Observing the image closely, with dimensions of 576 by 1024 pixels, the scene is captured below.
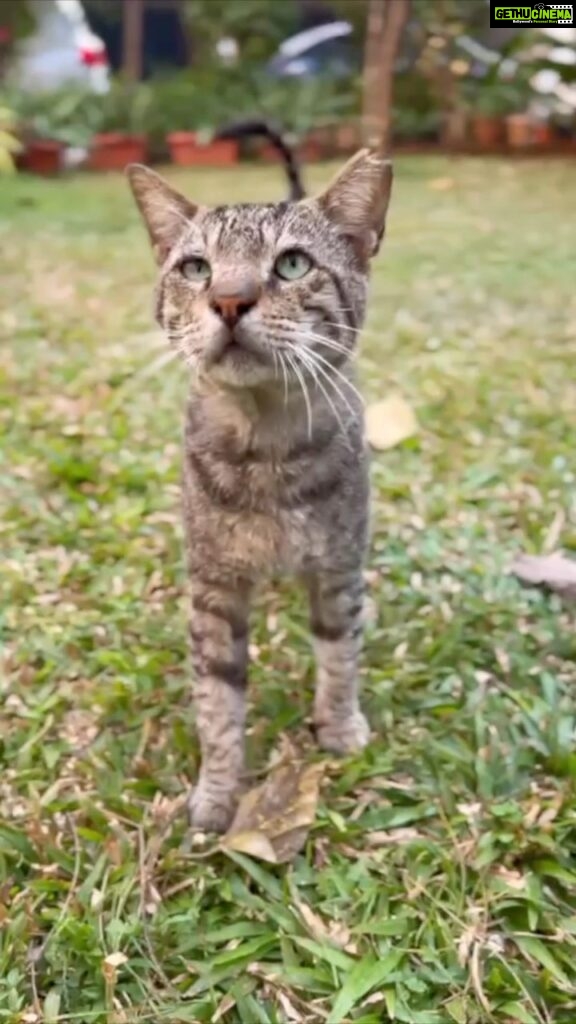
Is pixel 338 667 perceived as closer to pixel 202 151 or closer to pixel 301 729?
pixel 301 729

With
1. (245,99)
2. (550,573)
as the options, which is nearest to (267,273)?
(550,573)

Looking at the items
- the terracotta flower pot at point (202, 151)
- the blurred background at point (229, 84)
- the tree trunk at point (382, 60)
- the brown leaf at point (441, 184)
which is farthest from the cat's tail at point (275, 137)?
the terracotta flower pot at point (202, 151)

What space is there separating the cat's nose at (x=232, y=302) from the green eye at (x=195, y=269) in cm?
12

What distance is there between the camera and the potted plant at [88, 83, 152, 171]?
682 cm

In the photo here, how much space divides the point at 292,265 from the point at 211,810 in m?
0.79

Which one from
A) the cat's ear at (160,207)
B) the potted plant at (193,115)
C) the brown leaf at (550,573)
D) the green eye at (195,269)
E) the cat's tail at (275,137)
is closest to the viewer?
the green eye at (195,269)

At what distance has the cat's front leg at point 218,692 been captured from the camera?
1449 mm

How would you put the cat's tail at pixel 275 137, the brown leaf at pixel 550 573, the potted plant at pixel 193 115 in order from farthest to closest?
the potted plant at pixel 193 115 < the cat's tail at pixel 275 137 < the brown leaf at pixel 550 573

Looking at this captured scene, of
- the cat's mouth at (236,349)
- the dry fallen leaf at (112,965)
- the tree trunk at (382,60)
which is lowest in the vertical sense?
the dry fallen leaf at (112,965)

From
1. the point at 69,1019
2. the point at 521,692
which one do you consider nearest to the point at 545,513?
the point at 521,692

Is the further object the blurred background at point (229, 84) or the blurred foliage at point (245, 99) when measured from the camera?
the blurred foliage at point (245, 99)

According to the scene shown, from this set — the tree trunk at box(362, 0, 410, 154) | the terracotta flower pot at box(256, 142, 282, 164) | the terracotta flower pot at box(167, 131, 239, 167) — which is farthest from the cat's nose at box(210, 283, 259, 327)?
the terracotta flower pot at box(256, 142, 282, 164)

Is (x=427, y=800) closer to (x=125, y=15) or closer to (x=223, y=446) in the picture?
(x=223, y=446)

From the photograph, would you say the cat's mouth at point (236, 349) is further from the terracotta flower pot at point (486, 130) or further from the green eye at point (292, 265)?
the terracotta flower pot at point (486, 130)
